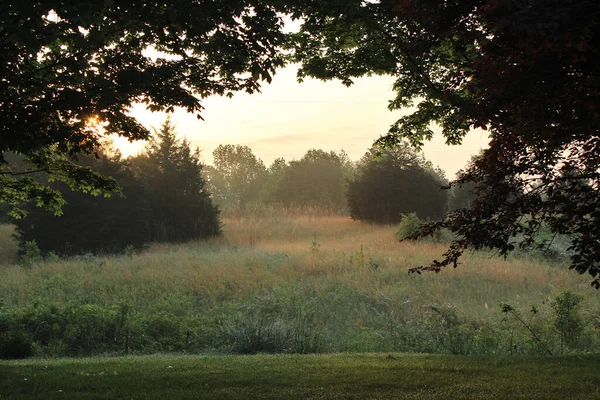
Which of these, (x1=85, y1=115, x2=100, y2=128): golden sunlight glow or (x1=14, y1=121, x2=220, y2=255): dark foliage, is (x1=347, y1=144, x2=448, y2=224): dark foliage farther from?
(x1=85, y1=115, x2=100, y2=128): golden sunlight glow

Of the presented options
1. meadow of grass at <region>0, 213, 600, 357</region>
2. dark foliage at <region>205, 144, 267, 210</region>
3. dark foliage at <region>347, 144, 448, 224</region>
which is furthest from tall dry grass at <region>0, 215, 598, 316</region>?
dark foliage at <region>205, 144, 267, 210</region>

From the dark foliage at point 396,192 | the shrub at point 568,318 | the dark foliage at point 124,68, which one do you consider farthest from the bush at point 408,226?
the dark foliage at point 124,68

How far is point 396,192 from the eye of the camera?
3250 cm

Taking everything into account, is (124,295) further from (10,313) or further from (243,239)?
(243,239)

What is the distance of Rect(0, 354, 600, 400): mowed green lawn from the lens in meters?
6.01

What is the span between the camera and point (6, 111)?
6707mm

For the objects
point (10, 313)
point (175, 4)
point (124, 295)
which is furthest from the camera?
point (124, 295)

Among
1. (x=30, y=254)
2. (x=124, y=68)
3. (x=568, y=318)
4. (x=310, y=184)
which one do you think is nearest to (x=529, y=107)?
(x=124, y=68)

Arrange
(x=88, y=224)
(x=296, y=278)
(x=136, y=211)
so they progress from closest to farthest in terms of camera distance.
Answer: (x=296, y=278) < (x=88, y=224) < (x=136, y=211)

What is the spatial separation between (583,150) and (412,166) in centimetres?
2832

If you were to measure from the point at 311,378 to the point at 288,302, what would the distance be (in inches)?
269

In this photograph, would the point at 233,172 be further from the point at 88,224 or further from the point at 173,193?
the point at 88,224

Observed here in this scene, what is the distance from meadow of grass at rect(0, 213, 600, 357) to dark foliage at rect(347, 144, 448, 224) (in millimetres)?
9076

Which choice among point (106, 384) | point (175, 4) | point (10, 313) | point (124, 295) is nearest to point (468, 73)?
point (175, 4)
